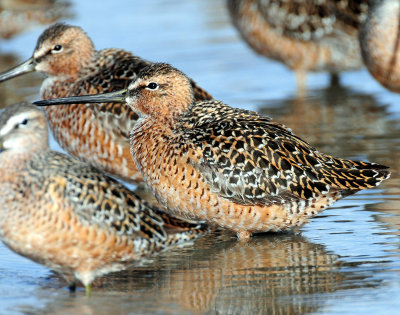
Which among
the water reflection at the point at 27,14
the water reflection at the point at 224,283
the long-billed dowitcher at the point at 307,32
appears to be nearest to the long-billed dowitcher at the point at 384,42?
the long-billed dowitcher at the point at 307,32

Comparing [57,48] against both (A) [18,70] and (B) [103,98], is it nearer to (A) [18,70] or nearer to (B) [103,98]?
(A) [18,70]

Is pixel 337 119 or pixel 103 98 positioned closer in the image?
pixel 103 98

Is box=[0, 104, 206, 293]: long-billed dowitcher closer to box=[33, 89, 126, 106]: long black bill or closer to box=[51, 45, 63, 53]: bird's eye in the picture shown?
box=[33, 89, 126, 106]: long black bill

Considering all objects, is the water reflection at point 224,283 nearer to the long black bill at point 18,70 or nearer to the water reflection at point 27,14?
the long black bill at point 18,70

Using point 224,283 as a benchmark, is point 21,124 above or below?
above

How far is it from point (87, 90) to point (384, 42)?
125 inches

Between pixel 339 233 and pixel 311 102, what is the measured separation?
421 centimetres

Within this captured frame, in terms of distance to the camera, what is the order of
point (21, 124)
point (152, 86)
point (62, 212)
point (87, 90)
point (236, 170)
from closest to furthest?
point (62, 212) < point (21, 124) < point (236, 170) < point (152, 86) < point (87, 90)

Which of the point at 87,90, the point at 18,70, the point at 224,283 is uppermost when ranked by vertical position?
the point at 18,70

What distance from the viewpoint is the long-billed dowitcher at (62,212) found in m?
4.96

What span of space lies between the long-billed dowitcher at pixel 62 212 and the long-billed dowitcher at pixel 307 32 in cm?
586

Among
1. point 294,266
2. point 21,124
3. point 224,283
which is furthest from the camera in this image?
point 294,266

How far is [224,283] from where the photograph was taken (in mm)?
5391

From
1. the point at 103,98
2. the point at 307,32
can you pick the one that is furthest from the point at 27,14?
the point at 103,98
